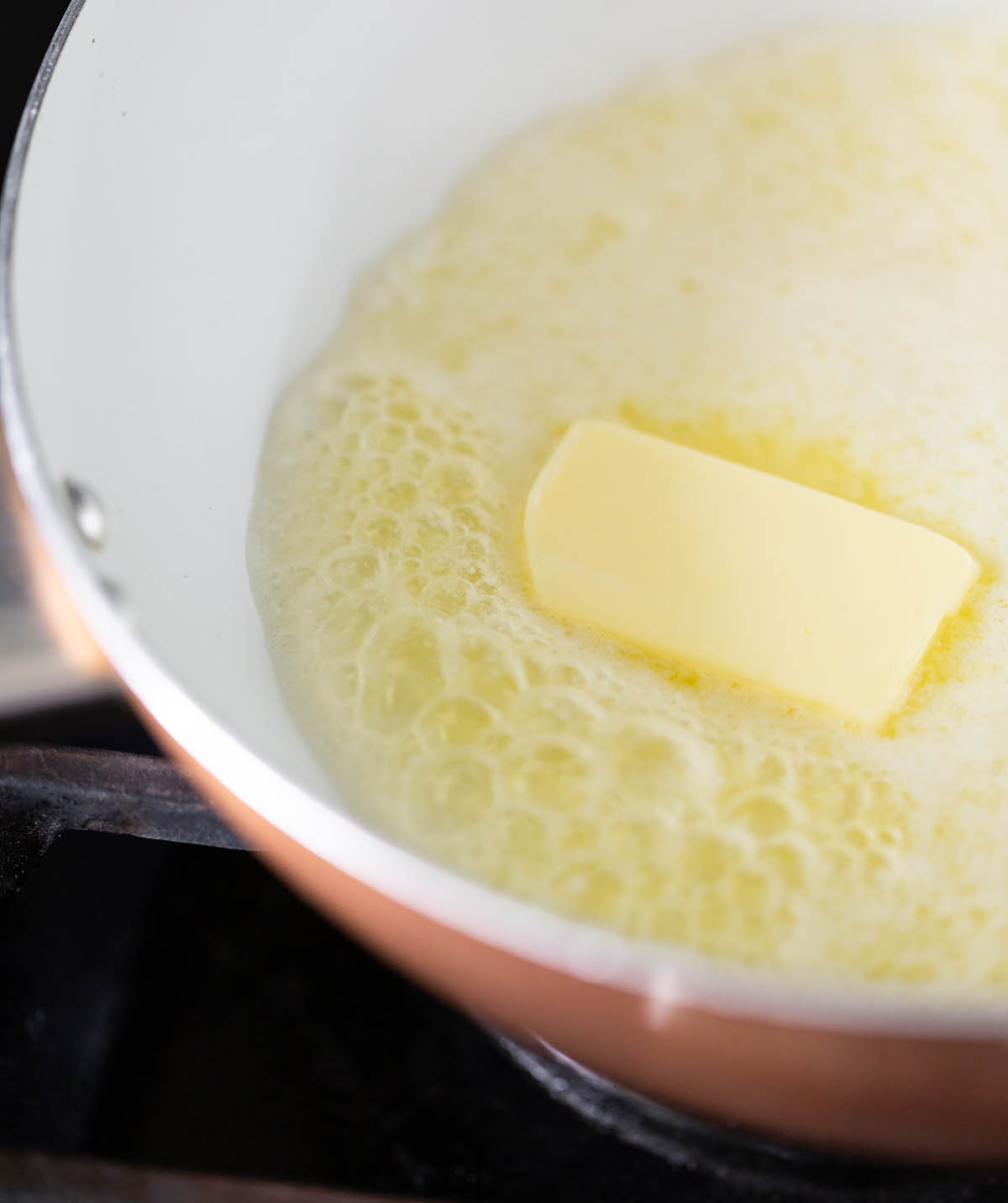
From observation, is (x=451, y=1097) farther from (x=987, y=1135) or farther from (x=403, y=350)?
(x=403, y=350)

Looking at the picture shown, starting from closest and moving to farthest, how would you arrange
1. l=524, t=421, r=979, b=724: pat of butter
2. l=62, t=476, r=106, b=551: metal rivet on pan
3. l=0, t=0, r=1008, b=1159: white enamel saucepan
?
l=0, t=0, r=1008, b=1159: white enamel saucepan < l=62, t=476, r=106, b=551: metal rivet on pan < l=524, t=421, r=979, b=724: pat of butter

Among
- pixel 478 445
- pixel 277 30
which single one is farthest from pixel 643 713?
pixel 277 30

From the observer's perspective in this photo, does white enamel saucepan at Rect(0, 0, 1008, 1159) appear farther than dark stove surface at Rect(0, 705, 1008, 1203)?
No

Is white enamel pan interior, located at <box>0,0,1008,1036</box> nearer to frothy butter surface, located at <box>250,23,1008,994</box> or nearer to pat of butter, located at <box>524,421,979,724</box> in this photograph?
frothy butter surface, located at <box>250,23,1008,994</box>

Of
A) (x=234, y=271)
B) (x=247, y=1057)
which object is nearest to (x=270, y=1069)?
(x=247, y=1057)

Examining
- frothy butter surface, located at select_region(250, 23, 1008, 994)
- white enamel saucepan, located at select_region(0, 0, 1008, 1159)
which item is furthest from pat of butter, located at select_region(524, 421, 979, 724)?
white enamel saucepan, located at select_region(0, 0, 1008, 1159)

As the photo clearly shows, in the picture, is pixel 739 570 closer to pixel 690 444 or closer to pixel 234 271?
pixel 690 444
